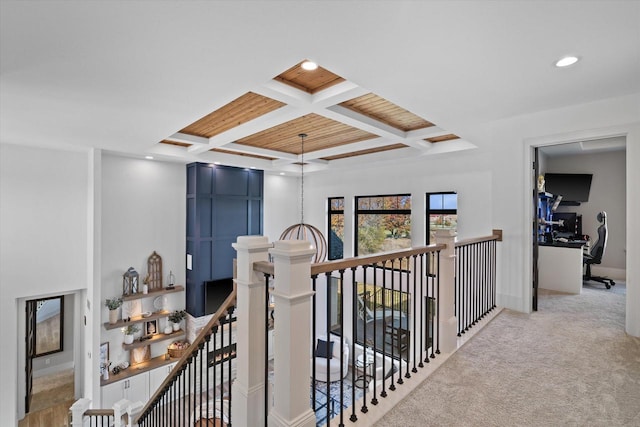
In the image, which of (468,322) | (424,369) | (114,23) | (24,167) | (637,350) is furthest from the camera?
(24,167)

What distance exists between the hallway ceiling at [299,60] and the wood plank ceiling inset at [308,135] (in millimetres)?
556

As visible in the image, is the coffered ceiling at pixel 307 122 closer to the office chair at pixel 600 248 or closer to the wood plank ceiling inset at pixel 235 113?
the wood plank ceiling inset at pixel 235 113

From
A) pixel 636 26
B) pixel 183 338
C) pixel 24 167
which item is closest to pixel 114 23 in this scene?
pixel 636 26

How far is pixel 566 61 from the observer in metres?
2.15

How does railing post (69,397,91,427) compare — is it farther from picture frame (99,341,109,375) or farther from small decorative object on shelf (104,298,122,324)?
small decorative object on shelf (104,298,122,324)

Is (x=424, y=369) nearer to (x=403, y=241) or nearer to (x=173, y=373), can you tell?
(x=173, y=373)

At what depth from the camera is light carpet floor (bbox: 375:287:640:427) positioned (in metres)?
1.80

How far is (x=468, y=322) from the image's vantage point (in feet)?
10.4

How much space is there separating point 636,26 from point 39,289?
7.20 m

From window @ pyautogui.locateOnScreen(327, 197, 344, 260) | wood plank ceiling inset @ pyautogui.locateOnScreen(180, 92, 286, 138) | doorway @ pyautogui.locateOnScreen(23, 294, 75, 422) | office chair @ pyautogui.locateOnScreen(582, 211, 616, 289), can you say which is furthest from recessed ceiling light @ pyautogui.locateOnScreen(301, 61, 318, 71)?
doorway @ pyautogui.locateOnScreen(23, 294, 75, 422)

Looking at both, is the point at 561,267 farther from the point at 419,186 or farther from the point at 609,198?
the point at 419,186

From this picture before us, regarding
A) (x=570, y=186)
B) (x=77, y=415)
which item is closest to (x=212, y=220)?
(x=77, y=415)

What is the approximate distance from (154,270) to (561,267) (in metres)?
7.18

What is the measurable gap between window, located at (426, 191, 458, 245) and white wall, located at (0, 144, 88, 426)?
6.38 m
